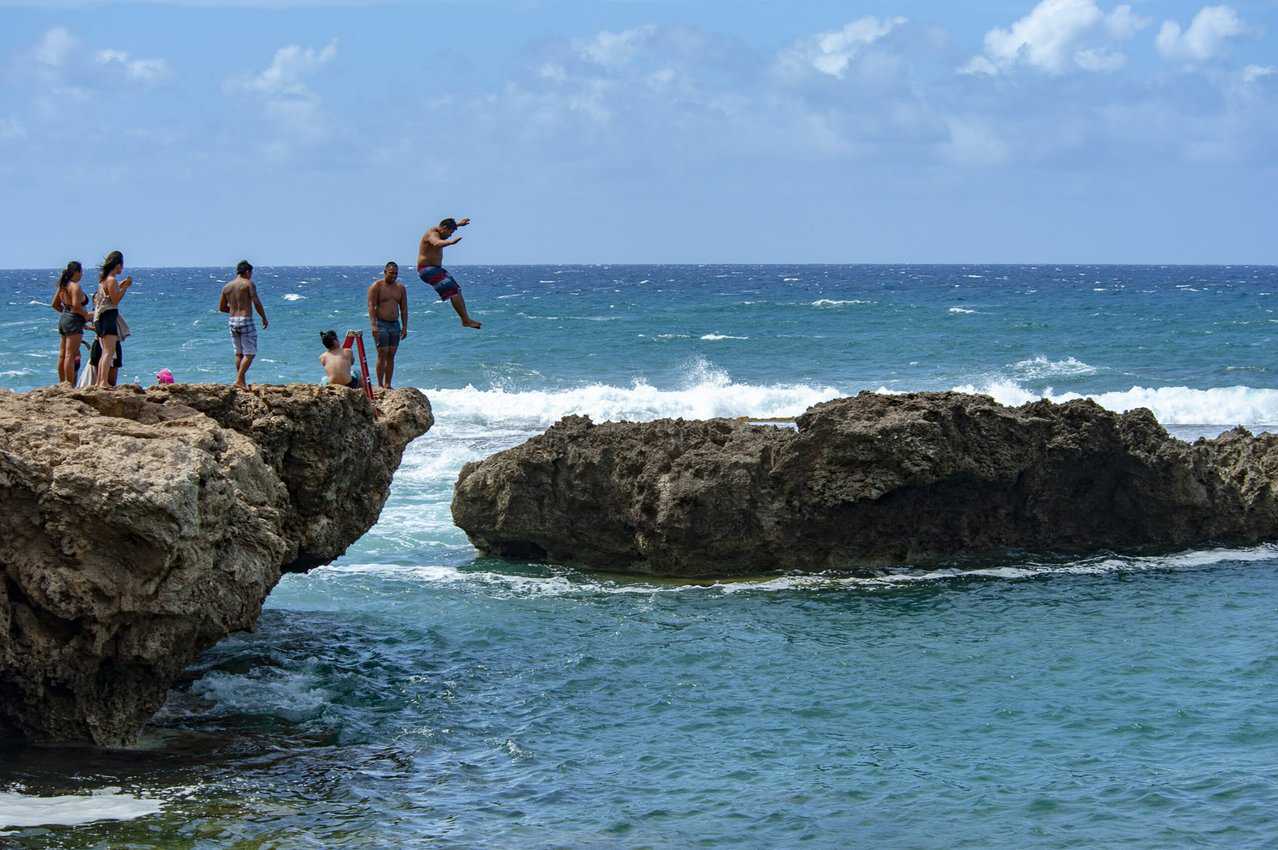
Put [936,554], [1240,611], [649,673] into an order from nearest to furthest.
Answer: [649,673], [1240,611], [936,554]

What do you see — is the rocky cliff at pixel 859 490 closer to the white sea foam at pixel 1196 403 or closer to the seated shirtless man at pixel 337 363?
the seated shirtless man at pixel 337 363

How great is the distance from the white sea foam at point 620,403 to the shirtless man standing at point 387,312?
15952 millimetres

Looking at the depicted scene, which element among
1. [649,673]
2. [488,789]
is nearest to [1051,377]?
[649,673]

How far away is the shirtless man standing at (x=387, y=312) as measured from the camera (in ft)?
48.3

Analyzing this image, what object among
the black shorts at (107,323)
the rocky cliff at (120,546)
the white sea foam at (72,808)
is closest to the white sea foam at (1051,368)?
the black shorts at (107,323)

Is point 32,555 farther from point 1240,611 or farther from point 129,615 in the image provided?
point 1240,611

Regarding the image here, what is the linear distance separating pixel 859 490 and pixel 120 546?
9303mm

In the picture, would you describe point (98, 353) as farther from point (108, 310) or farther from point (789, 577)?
point (789, 577)

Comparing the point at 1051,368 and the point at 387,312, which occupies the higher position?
the point at 387,312

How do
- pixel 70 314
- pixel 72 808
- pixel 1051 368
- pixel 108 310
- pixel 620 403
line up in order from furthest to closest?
pixel 1051 368
pixel 620 403
pixel 70 314
pixel 108 310
pixel 72 808

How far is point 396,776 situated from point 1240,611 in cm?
943

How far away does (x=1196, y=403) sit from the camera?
111 feet

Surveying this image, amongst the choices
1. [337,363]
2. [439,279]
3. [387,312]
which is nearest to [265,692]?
[337,363]

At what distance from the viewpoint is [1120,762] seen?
10859 millimetres
